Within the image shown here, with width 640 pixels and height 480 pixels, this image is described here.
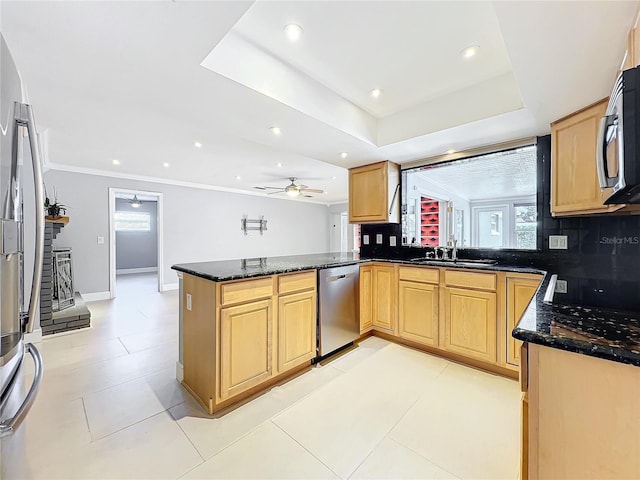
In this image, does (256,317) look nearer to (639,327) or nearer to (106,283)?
(639,327)

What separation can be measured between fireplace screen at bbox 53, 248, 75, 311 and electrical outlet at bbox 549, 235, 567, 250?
5.64m

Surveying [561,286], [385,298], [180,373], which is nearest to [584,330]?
[561,286]

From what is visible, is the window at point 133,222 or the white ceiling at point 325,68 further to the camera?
the window at point 133,222

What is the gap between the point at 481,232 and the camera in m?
3.10

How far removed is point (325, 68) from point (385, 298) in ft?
7.56

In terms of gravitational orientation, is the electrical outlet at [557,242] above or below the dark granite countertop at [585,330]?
above

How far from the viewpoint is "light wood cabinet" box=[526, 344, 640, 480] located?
73cm

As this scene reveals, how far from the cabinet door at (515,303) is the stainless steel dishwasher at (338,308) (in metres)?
1.34

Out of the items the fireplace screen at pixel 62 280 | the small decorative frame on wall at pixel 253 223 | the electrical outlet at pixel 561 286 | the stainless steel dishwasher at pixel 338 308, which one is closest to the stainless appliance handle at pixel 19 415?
the stainless steel dishwasher at pixel 338 308

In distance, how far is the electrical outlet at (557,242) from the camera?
235 cm

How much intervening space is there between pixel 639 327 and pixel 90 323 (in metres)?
4.98

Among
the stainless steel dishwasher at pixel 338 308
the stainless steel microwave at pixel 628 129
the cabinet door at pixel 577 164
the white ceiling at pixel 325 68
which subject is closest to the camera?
the stainless steel microwave at pixel 628 129

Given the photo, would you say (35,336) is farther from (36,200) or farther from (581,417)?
(581,417)

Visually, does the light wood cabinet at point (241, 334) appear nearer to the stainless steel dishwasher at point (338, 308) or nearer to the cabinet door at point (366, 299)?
the stainless steel dishwasher at point (338, 308)
